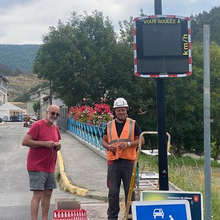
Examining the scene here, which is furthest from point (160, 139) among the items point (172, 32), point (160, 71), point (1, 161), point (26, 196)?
point (1, 161)

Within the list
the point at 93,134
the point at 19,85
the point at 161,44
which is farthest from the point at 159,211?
the point at 19,85

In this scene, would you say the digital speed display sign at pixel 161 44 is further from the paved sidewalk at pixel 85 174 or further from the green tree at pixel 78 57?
the green tree at pixel 78 57

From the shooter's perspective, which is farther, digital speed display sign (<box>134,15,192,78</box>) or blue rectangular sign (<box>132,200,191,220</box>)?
digital speed display sign (<box>134,15,192,78</box>)

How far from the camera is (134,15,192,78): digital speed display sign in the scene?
15.7 ft

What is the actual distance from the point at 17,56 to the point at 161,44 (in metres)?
177

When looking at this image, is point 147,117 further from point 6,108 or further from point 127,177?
point 6,108

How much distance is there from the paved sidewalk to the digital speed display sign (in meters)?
3.65

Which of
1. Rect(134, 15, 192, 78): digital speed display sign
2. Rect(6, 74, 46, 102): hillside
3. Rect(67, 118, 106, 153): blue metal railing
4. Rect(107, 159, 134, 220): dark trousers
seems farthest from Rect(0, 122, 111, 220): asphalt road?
Rect(6, 74, 46, 102): hillside

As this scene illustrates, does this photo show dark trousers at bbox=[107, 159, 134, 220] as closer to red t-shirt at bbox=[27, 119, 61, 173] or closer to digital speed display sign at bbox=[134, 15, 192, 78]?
red t-shirt at bbox=[27, 119, 61, 173]

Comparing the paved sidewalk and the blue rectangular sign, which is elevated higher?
the blue rectangular sign

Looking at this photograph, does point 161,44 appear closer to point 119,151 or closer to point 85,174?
point 119,151

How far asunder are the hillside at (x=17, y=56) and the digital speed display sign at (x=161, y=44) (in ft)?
561

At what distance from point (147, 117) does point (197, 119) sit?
409 cm

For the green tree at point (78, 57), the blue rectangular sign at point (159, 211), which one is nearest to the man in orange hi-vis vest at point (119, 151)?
the blue rectangular sign at point (159, 211)
